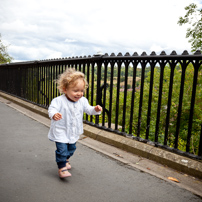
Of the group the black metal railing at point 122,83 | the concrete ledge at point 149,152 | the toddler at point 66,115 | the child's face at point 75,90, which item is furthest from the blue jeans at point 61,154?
the black metal railing at point 122,83

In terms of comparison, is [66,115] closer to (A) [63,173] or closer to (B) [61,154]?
(B) [61,154]

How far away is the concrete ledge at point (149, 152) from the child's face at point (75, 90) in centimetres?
149

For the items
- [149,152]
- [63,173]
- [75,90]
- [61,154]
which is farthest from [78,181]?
[149,152]

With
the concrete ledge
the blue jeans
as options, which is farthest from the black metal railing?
the blue jeans

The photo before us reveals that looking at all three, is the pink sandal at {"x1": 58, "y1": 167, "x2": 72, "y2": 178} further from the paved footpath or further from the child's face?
the child's face

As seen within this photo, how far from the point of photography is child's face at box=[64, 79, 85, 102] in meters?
2.73

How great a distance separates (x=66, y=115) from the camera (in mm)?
2812

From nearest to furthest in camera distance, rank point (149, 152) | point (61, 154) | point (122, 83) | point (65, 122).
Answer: point (61, 154) < point (65, 122) < point (149, 152) < point (122, 83)

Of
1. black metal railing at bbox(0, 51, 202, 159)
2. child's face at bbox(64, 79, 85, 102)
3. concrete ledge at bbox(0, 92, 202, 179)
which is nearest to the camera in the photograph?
child's face at bbox(64, 79, 85, 102)

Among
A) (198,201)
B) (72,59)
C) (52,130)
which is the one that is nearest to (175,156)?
(198,201)

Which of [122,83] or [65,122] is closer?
[65,122]

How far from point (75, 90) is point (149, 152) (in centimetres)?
158

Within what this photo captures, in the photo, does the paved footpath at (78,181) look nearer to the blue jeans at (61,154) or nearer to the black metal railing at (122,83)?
the blue jeans at (61,154)

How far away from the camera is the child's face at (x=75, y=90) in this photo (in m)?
2.73
